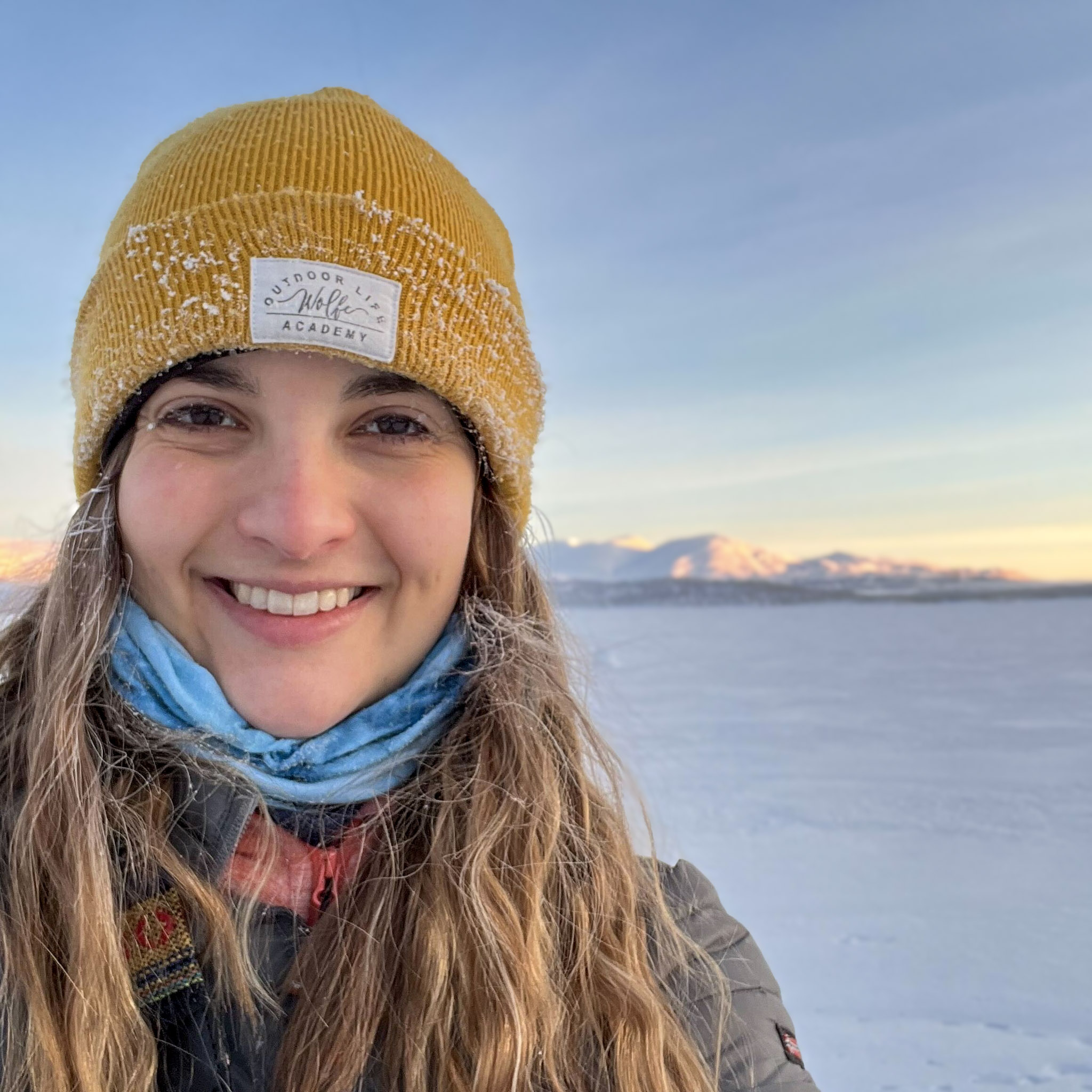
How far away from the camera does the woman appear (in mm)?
1149

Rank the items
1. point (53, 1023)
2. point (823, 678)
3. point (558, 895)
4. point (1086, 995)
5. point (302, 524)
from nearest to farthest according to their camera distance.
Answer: point (53, 1023) < point (302, 524) < point (558, 895) < point (1086, 995) < point (823, 678)

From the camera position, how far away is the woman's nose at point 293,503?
1200mm

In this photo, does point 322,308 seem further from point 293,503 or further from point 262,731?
point 262,731

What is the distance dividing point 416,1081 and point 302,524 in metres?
0.78

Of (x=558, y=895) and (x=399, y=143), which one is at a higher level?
(x=399, y=143)

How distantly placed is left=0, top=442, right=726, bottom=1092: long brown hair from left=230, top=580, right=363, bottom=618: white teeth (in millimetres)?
207

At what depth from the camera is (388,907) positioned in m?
1.24

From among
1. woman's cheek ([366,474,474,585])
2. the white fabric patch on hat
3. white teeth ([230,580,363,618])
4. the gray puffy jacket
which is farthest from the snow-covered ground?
the white fabric patch on hat

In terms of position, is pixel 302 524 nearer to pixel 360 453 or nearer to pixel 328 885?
pixel 360 453

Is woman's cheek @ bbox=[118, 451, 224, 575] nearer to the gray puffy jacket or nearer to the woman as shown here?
the woman

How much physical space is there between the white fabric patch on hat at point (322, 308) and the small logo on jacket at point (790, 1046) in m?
1.21

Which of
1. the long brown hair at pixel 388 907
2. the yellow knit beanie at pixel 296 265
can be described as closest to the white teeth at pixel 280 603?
the long brown hair at pixel 388 907

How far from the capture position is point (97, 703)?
4.24ft

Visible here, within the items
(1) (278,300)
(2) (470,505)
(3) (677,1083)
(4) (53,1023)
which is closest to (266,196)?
(1) (278,300)
